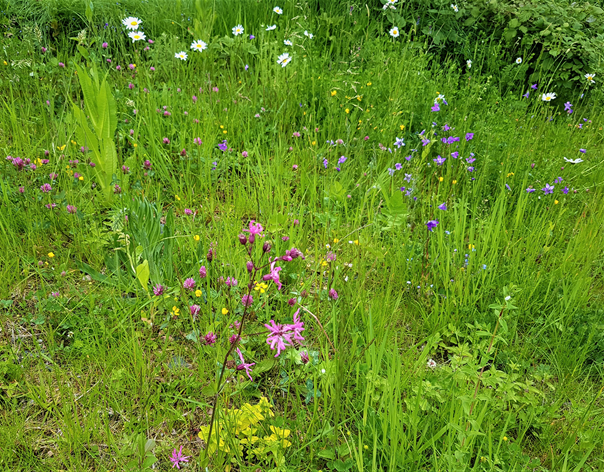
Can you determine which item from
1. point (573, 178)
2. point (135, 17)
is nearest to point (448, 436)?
point (573, 178)

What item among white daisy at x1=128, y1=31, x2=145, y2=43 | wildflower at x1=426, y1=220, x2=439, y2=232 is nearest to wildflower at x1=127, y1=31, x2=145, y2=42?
white daisy at x1=128, y1=31, x2=145, y2=43

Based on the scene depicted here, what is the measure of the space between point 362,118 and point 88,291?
1891mm

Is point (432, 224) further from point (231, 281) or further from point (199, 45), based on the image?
point (199, 45)

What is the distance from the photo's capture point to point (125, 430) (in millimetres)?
1584

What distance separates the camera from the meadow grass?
60.1 inches

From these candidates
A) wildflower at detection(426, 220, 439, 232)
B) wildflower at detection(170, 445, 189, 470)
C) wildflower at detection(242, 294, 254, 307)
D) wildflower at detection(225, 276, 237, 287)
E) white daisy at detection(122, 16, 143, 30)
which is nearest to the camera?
wildflower at detection(242, 294, 254, 307)

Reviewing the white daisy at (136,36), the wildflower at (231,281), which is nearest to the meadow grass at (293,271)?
the wildflower at (231,281)

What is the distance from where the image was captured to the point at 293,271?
2125mm

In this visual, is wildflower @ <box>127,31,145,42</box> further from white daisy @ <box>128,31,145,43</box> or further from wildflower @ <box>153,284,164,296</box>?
wildflower @ <box>153,284,164,296</box>

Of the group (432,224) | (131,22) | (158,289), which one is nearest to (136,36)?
(131,22)

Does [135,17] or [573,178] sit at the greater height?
[135,17]

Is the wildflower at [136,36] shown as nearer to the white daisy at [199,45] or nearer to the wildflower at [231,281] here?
the white daisy at [199,45]

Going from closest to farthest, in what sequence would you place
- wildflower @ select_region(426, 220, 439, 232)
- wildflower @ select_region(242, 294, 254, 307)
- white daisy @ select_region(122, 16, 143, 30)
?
1. wildflower @ select_region(242, 294, 254, 307)
2. wildflower @ select_region(426, 220, 439, 232)
3. white daisy @ select_region(122, 16, 143, 30)

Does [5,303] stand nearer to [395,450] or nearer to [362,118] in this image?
[395,450]
